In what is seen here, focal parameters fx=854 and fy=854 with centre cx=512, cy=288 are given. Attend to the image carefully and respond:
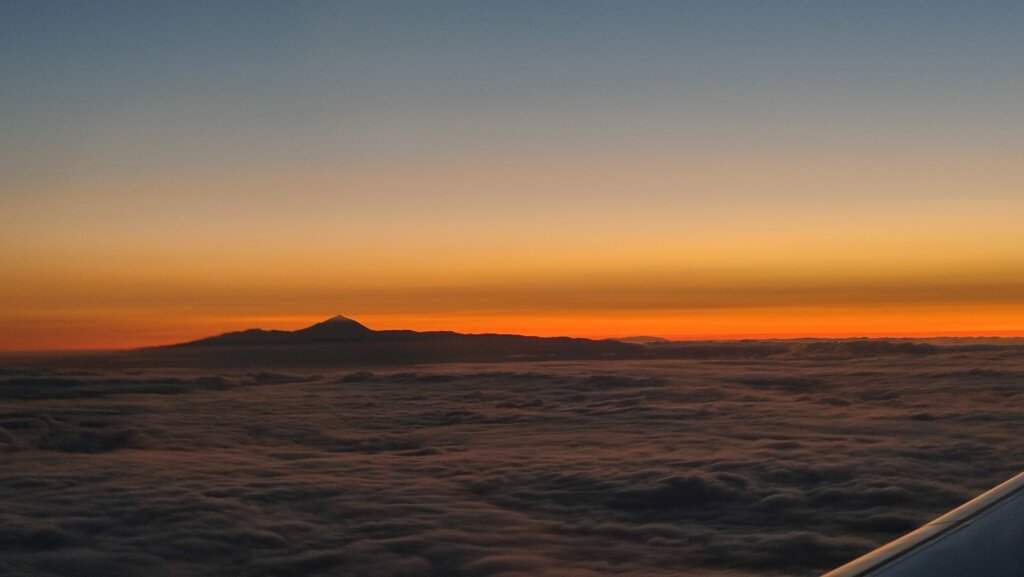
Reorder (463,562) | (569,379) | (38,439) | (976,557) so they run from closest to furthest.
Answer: (976,557), (463,562), (38,439), (569,379)

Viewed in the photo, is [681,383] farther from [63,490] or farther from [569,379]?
[63,490]

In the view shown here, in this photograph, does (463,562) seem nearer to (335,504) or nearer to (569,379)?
(335,504)

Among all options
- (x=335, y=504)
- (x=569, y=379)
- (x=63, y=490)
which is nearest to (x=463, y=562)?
(x=335, y=504)

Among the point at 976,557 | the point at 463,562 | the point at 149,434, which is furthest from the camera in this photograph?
the point at 149,434

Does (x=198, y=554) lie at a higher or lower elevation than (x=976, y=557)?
lower

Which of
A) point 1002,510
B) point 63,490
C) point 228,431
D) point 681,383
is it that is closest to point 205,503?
point 63,490

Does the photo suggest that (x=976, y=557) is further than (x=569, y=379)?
No
